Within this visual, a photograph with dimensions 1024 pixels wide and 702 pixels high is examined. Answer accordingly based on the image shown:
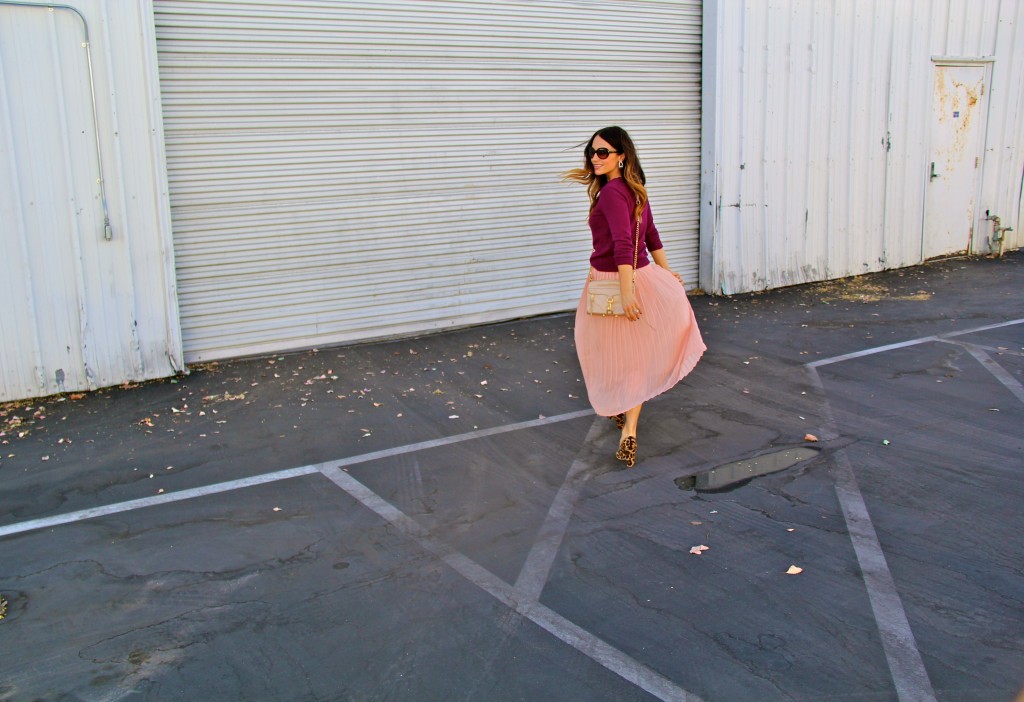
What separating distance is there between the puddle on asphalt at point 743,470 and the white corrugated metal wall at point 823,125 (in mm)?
4972

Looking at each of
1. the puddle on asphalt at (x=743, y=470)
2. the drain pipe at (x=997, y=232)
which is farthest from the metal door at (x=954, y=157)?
the puddle on asphalt at (x=743, y=470)

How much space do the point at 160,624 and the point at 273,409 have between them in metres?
2.87

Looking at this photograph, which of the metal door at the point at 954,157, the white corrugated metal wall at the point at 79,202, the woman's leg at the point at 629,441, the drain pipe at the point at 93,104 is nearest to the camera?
the woman's leg at the point at 629,441

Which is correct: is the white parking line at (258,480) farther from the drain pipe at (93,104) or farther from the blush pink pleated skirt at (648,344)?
the drain pipe at (93,104)

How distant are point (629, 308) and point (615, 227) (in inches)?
19.1

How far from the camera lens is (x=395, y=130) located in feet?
26.1

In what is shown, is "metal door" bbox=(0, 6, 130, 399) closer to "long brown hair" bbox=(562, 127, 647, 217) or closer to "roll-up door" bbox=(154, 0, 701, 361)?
"roll-up door" bbox=(154, 0, 701, 361)

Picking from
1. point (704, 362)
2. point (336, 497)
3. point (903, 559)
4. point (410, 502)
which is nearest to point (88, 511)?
point (336, 497)

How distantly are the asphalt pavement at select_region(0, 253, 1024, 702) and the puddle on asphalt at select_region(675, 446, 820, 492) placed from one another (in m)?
0.02

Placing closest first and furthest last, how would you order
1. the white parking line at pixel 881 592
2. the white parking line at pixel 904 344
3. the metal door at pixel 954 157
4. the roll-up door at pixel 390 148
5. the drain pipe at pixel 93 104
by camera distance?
the white parking line at pixel 881 592, the drain pipe at pixel 93 104, the roll-up door at pixel 390 148, the white parking line at pixel 904 344, the metal door at pixel 954 157

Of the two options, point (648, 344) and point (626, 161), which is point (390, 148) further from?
point (648, 344)

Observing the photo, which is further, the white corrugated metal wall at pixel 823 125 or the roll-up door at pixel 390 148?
the white corrugated metal wall at pixel 823 125

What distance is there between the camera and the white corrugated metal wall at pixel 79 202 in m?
6.26

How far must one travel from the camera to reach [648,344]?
5.38 m
